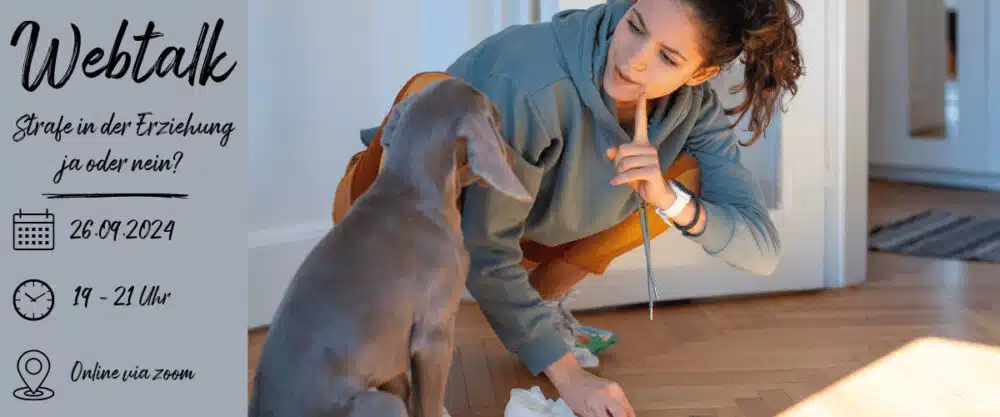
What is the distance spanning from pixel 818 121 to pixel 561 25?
985 mm

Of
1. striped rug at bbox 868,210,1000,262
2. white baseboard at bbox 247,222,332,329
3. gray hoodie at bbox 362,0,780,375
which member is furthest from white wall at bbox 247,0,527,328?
striped rug at bbox 868,210,1000,262

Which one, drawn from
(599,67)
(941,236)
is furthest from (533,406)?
(941,236)

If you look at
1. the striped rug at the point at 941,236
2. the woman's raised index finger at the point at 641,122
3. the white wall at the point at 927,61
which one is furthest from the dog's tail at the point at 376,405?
the white wall at the point at 927,61

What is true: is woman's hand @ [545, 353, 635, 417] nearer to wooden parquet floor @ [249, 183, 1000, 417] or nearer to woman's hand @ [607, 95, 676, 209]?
wooden parquet floor @ [249, 183, 1000, 417]

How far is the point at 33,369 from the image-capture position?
2.87 feet

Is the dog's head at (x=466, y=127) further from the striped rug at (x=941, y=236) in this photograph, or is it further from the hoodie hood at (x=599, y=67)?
the striped rug at (x=941, y=236)

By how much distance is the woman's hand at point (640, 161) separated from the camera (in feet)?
4.50

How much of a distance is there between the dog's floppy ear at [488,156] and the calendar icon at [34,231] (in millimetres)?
375

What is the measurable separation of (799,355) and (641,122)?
68cm

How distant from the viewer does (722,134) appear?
160cm

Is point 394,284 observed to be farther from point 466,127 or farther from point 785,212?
point 785,212

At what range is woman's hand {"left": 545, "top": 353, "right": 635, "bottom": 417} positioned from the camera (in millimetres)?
1435

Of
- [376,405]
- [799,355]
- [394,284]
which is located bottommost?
[799,355]

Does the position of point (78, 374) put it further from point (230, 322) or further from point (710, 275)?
point (710, 275)
